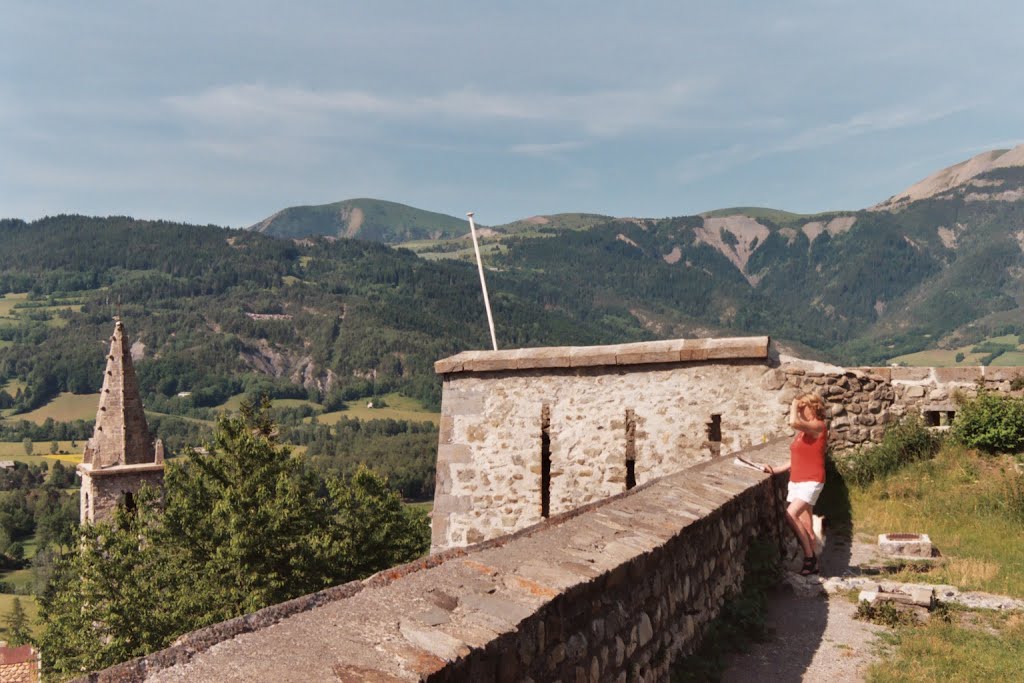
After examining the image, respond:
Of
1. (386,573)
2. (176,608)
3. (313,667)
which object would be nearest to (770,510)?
(386,573)

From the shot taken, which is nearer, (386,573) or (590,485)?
(386,573)

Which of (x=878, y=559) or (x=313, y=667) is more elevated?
(x=313, y=667)

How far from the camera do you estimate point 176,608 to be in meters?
25.2

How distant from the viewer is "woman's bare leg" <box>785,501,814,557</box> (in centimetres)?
Result: 771

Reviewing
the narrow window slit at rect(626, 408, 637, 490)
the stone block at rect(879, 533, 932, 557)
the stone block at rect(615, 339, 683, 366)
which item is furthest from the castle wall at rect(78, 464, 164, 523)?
the stone block at rect(879, 533, 932, 557)

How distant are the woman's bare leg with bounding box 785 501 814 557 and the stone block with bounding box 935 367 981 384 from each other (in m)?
5.31

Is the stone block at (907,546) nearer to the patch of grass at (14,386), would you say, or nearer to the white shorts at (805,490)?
the white shorts at (805,490)

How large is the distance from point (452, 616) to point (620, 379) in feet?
29.5

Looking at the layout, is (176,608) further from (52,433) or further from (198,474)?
(52,433)

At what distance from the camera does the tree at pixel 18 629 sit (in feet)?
111

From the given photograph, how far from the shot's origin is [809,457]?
25.0 ft

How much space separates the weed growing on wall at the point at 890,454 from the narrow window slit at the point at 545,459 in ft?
12.6

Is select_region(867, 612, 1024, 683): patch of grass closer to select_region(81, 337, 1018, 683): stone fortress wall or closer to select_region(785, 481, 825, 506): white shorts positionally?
select_region(81, 337, 1018, 683): stone fortress wall

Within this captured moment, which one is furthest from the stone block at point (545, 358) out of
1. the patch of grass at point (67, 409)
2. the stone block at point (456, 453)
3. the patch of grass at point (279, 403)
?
the patch of grass at point (279, 403)
